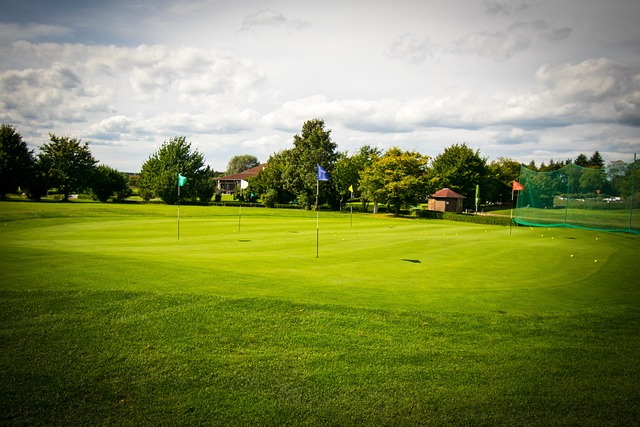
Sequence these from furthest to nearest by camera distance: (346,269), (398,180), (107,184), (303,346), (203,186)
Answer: (203,186) → (107,184) → (398,180) → (346,269) → (303,346)

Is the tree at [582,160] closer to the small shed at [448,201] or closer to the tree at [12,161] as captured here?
the small shed at [448,201]

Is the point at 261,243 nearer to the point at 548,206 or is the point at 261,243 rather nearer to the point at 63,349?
the point at 63,349

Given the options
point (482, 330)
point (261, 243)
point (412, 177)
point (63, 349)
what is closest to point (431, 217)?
point (412, 177)

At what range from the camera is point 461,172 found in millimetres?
74812

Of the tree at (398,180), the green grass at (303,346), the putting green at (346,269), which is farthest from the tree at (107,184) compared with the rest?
the green grass at (303,346)

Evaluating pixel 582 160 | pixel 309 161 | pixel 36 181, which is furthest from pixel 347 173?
pixel 582 160

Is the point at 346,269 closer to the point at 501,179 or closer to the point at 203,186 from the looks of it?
the point at 203,186

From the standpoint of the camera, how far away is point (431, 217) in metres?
59.2

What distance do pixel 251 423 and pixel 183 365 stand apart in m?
1.82

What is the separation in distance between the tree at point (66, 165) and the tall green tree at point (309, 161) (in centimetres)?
3708

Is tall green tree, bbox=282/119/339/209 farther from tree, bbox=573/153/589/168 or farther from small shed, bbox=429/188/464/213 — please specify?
tree, bbox=573/153/589/168

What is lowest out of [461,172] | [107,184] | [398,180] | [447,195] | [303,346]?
[303,346]

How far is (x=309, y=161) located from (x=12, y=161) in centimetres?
4962

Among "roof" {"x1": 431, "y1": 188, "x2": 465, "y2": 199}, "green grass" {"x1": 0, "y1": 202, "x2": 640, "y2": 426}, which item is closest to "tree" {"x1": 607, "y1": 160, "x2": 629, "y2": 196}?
"green grass" {"x1": 0, "y1": 202, "x2": 640, "y2": 426}
